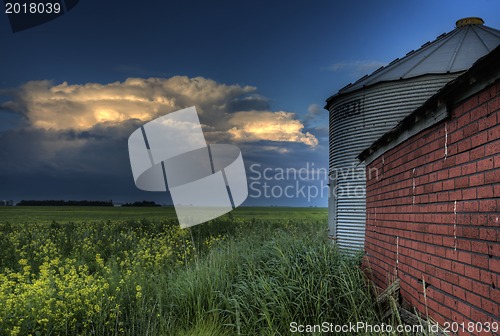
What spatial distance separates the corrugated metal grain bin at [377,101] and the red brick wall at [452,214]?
4.86m

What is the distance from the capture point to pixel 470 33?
11492mm

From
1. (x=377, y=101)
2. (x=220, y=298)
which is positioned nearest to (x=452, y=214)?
(x=220, y=298)

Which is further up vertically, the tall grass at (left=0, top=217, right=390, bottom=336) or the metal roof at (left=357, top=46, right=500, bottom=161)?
the metal roof at (left=357, top=46, right=500, bottom=161)

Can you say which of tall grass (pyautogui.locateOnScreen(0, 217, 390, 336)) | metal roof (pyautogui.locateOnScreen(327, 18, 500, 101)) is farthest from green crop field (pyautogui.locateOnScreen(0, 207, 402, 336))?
metal roof (pyautogui.locateOnScreen(327, 18, 500, 101))

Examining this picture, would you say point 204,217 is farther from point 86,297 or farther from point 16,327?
point 16,327

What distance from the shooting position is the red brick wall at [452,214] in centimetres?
346

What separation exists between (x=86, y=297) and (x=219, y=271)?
7.30ft

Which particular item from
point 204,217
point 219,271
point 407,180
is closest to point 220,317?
point 219,271

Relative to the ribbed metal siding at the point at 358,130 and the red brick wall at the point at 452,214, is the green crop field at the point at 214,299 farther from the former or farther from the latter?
the ribbed metal siding at the point at 358,130

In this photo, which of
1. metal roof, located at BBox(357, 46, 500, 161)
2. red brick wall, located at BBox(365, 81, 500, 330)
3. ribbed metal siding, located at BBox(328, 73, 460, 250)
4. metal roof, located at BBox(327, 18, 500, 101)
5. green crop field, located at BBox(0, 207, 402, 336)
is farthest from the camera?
ribbed metal siding, located at BBox(328, 73, 460, 250)

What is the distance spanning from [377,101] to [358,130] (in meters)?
0.93

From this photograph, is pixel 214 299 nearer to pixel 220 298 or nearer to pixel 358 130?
pixel 220 298

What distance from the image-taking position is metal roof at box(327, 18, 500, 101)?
10.4 meters

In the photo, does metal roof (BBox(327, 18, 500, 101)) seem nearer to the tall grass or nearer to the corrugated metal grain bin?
the corrugated metal grain bin
